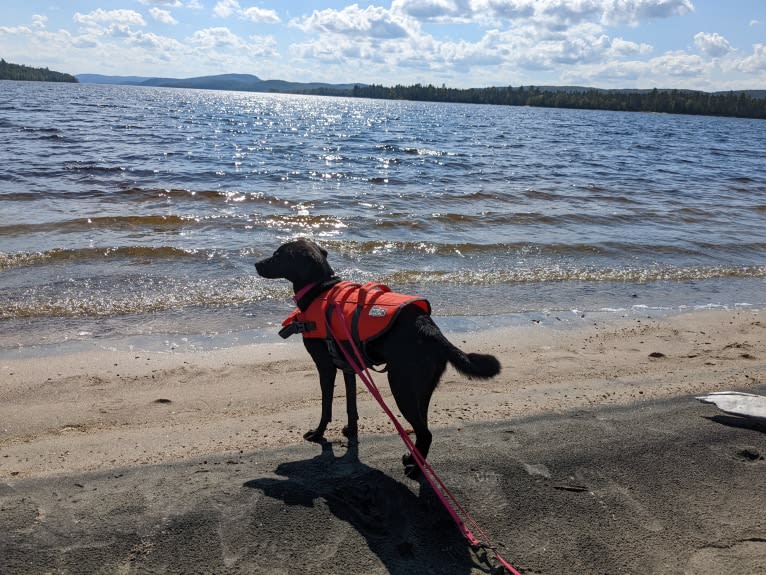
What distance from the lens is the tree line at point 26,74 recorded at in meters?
151

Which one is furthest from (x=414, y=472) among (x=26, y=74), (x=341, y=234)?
(x=26, y=74)

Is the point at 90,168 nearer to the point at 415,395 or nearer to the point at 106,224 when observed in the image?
the point at 106,224

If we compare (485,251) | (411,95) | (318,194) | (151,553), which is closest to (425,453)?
(151,553)

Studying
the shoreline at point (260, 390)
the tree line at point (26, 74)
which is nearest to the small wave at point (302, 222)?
the shoreline at point (260, 390)

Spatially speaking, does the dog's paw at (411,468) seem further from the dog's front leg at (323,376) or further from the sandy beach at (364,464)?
the dog's front leg at (323,376)

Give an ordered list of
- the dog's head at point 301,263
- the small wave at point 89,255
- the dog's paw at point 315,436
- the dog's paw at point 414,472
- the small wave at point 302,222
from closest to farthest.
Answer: the dog's paw at point 414,472, the dog's paw at point 315,436, the dog's head at point 301,263, the small wave at point 89,255, the small wave at point 302,222

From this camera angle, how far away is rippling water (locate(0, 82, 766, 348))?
8414mm

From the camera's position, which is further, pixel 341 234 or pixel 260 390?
pixel 341 234

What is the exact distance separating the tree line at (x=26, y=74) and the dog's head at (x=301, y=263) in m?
182

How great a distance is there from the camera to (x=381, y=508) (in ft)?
12.2

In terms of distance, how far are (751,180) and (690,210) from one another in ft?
38.2

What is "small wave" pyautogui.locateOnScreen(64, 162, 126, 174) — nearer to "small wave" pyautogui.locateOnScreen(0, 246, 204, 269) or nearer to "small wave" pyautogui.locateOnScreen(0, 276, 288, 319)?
"small wave" pyautogui.locateOnScreen(0, 246, 204, 269)

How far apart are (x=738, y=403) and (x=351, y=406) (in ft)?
11.1

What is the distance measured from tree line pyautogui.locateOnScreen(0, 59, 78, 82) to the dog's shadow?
183 metres
